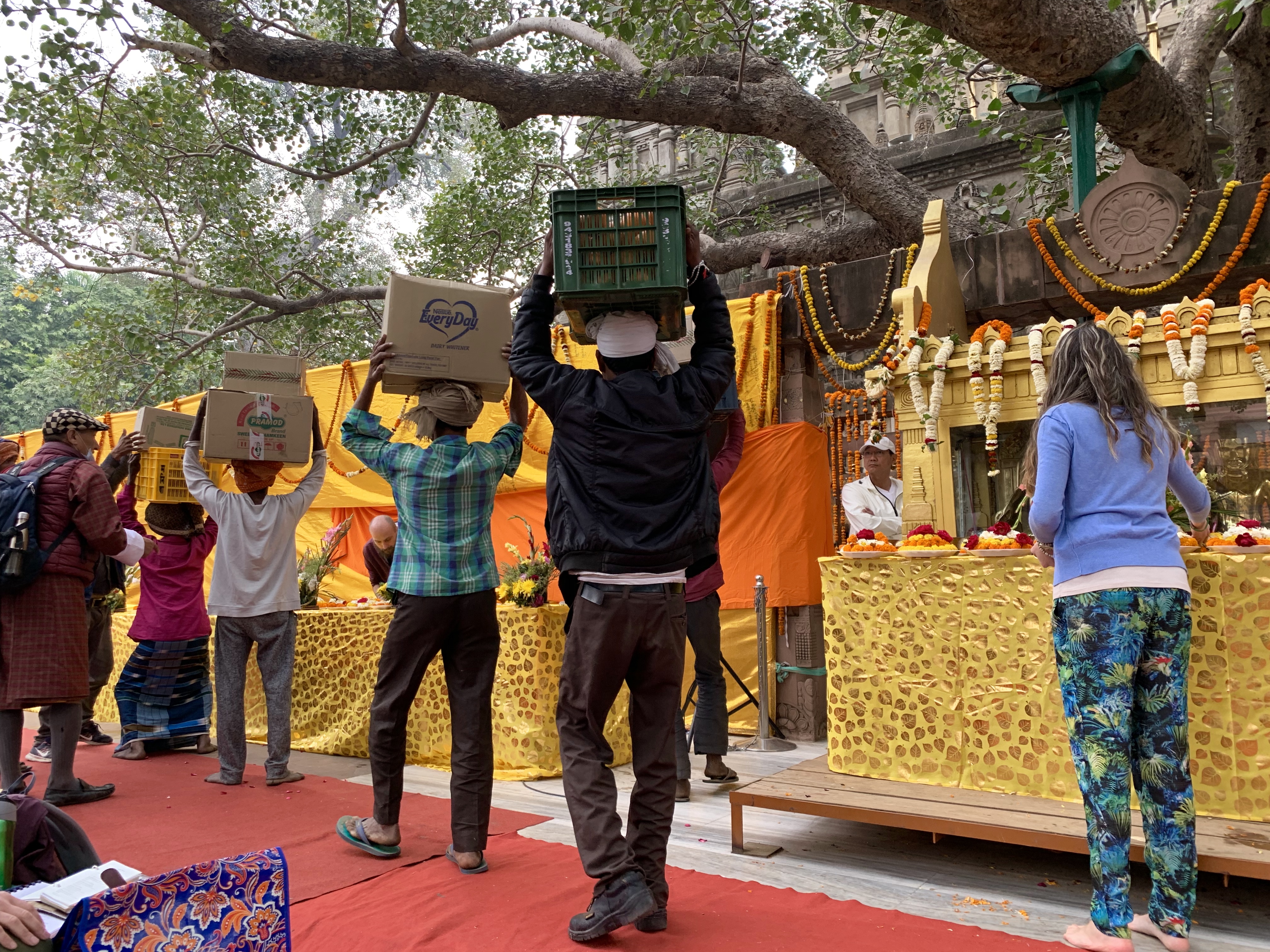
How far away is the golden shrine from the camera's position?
3080 mm

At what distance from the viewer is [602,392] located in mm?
2775

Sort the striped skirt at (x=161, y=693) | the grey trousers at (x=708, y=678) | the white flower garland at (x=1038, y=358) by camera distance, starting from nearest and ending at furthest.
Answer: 1. the white flower garland at (x=1038, y=358)
2. the grey trousers at (x=708, y=678)
3. the striped skirt at (x=161, y=693)

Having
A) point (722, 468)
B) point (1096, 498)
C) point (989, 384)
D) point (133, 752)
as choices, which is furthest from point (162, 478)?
point (1096, 498)

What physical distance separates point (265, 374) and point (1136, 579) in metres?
4.59

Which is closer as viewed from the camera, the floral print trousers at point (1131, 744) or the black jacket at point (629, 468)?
the floral print trousers at point (1131, 744)

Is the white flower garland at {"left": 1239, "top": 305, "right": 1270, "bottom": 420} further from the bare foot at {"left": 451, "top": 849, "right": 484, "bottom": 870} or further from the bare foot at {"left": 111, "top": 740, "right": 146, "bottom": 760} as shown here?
the bare foot at {"left": 111, "top": 740, "right": 146, "bottom": 760}

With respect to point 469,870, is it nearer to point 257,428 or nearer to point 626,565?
point 626,565

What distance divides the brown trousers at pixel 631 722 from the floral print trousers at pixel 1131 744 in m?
1.17

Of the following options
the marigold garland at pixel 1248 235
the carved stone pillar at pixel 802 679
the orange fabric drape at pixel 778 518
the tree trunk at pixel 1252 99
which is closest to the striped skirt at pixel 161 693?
the orange fabric drape at pixel 778 518

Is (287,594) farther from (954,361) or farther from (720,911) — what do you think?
(954,361)

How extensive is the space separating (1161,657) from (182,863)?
3505 mm

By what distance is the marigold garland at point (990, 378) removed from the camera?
4355 mm

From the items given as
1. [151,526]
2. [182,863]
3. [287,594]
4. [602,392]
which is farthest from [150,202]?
[602,392]

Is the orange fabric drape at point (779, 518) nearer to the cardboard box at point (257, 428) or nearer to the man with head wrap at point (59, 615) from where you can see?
the cardboard box at point (257, 428)
